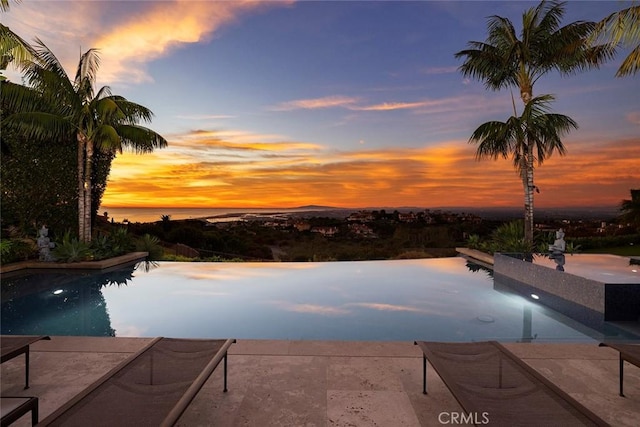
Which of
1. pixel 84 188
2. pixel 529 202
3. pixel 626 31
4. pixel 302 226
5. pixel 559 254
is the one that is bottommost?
pixel 559 254

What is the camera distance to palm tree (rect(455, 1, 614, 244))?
1188cm

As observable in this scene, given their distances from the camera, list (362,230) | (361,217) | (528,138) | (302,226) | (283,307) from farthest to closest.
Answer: (361,217)
(302,226)
(362,230)
(528,138)
(283,307)

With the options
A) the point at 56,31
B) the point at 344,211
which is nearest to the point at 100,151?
the point at 56,31

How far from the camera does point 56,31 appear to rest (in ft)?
38.8

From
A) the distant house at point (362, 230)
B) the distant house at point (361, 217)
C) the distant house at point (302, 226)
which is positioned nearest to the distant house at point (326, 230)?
the distant house at point (302, 226)

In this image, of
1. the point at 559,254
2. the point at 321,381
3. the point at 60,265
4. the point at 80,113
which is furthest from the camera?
the point at 80,113

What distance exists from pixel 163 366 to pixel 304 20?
43.0 feet

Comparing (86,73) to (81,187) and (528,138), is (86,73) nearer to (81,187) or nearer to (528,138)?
(81,187)

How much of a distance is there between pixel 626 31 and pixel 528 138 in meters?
4.16

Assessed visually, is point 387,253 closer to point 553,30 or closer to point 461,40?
point 461,40

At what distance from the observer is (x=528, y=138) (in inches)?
472

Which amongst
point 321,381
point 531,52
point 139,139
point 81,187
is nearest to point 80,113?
point 139,139

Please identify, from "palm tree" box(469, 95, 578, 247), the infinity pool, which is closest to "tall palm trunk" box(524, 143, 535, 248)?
"palm tree" box(469, 95, 578, 247)

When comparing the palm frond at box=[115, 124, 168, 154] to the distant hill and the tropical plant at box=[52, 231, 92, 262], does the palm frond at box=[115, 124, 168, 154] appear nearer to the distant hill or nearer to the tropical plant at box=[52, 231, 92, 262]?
the tropical plant at box=[52, 231, 92, 262]
